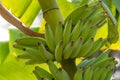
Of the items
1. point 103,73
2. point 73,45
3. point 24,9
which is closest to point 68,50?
point 73,45

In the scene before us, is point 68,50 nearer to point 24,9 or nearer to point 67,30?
point 67,30

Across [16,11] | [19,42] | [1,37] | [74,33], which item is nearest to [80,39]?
[74,33]

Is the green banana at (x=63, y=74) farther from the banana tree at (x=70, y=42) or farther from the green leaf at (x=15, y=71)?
the green leaf at (x=15, y=71)

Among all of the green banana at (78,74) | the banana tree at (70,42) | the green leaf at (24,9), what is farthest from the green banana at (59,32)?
the green leaf at (24,9)

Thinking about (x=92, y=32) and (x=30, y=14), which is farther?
(x=30, y=14)

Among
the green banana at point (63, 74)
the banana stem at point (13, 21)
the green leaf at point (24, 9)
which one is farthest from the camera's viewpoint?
the green leaf at point (24, 9)

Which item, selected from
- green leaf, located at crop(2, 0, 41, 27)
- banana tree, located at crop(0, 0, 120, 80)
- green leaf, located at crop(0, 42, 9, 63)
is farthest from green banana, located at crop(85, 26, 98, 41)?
green leaf, located at crop(0, 42, 9, 63)
